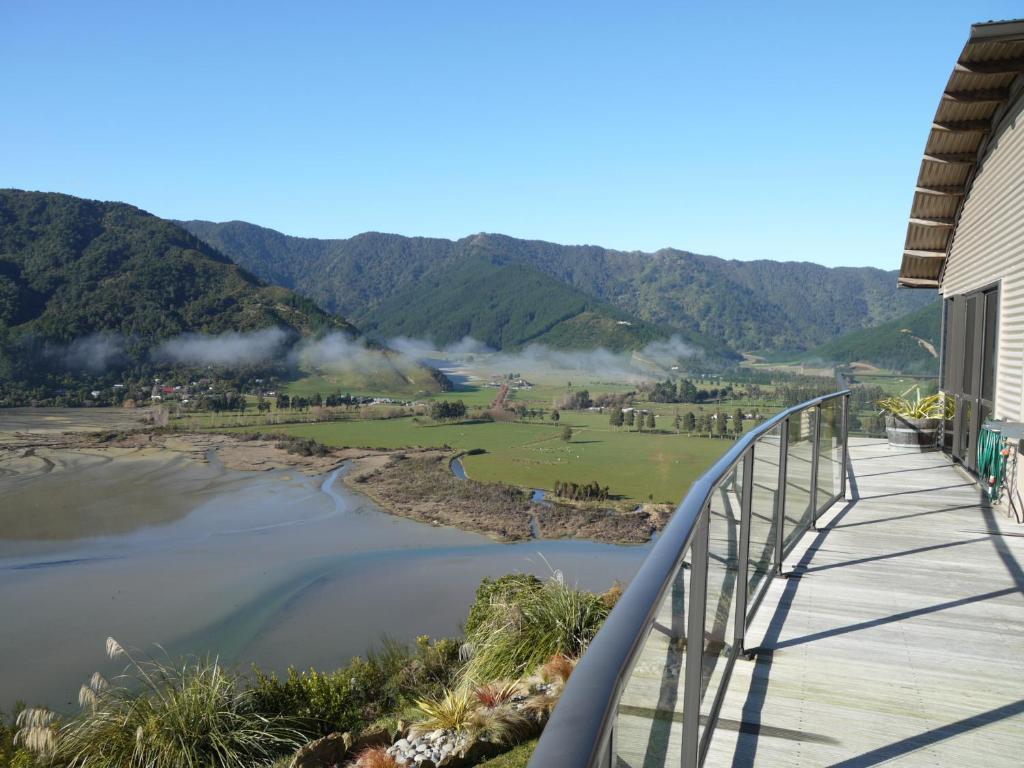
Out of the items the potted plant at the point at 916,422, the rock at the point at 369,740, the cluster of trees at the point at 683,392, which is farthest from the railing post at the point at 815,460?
the cluster of trees at the point at 683,392

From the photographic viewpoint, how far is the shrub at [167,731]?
7676 mm

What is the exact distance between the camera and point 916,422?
10.1 meters

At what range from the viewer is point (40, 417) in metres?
86.5

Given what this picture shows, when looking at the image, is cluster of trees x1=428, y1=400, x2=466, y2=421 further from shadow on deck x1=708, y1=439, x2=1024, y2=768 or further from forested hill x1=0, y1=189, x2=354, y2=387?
shadow on deck x1=708, y1=439, x2=1024, y2=768

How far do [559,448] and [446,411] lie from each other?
24477 millimetres

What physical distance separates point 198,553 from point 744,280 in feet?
506

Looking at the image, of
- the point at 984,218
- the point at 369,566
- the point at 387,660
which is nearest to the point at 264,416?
the point at 369,566

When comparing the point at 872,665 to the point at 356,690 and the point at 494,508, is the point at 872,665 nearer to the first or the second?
the point at 356,690

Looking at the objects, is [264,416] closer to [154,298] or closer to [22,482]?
[154,298]

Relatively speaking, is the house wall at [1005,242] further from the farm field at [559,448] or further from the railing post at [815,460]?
the farm field at [559,448]

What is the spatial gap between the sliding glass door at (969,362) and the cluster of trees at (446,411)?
293 ft

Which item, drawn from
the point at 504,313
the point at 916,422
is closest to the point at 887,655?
the point at 916,422

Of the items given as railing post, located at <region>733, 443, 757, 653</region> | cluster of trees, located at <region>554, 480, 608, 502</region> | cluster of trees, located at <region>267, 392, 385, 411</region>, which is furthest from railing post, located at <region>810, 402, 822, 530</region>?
cluster of trees, located at <region>267, 392, 385, 411</region>

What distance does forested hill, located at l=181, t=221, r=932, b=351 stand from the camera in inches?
5876
